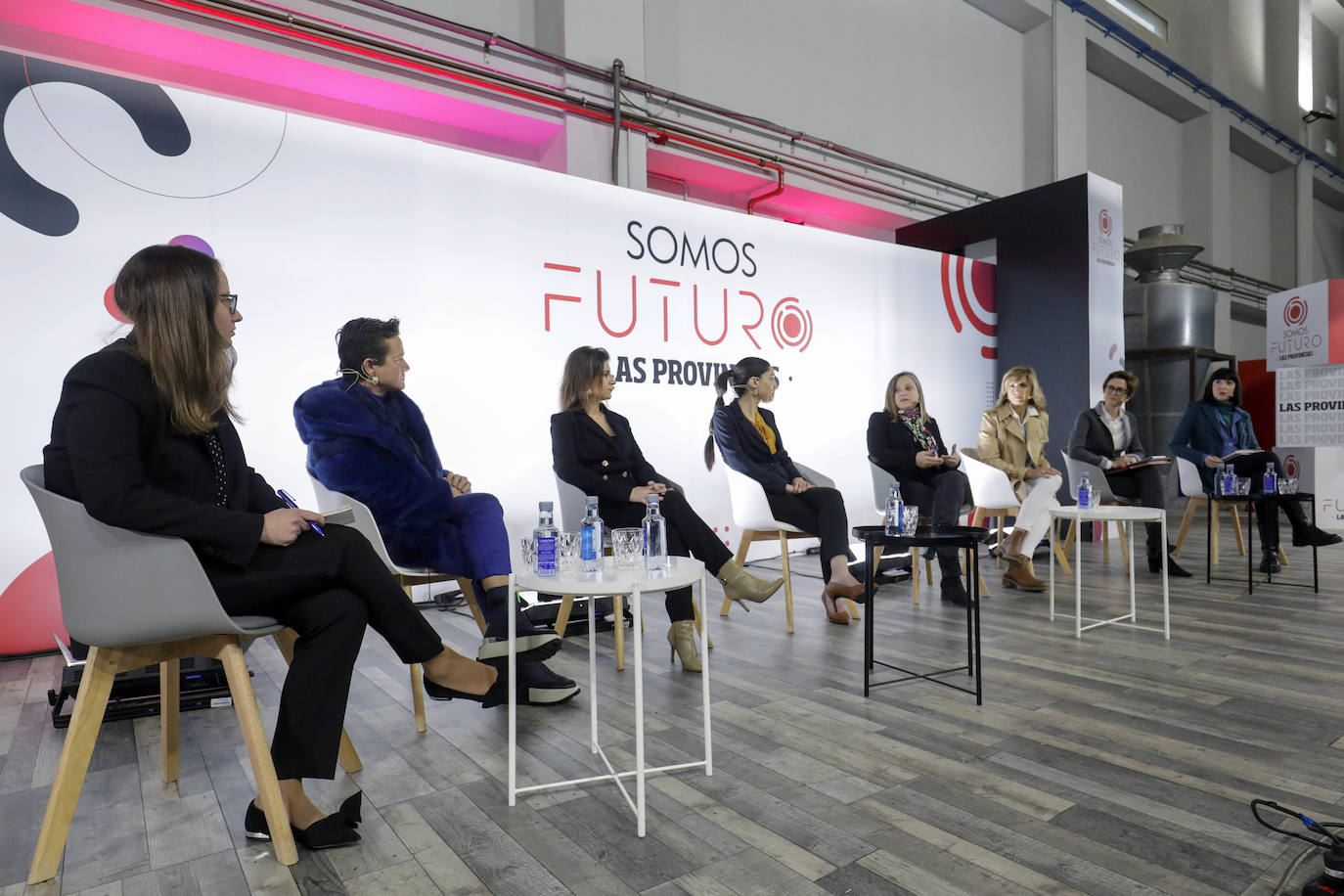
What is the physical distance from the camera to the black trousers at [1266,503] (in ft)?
15.7

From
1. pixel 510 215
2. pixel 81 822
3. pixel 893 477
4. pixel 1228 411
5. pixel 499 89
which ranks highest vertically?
pixel 499 89

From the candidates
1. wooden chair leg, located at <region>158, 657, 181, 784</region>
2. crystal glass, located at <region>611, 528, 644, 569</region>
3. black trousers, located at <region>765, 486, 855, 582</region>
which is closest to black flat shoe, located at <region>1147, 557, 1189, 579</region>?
black trousers, located at <region>765, 486, 855, 582</region>

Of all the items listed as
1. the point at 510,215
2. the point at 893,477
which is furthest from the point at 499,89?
the point at 893,477

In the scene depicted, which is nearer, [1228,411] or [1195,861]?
[1195,861]

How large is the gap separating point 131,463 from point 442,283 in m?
2.95

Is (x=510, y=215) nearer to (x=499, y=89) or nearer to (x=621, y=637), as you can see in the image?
(x=499, y=89)

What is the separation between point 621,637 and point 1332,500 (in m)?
7.09

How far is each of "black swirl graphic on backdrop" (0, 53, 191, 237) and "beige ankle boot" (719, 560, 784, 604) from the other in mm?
3049

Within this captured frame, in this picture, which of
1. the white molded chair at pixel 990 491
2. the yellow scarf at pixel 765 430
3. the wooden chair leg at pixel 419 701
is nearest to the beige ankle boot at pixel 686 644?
the wooden chair leg at pixel 419 701

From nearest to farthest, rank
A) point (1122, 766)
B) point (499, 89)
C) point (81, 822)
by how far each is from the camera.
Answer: point (81, 822) < point (1122, 766) < point (499, 89)

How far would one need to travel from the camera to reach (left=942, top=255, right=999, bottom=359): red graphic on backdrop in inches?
272

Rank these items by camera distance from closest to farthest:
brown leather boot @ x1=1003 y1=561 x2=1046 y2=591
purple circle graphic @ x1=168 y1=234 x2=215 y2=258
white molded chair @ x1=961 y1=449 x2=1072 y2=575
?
purple circle graphic @ x1=168 y1=234 x2=215 y2=258, brown leather boot @ x1=1003 y1=561 x2=1046 y2=591, white molded chair @ x1=961 y1=449 x2=1072 y2=575

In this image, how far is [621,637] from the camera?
312 cm

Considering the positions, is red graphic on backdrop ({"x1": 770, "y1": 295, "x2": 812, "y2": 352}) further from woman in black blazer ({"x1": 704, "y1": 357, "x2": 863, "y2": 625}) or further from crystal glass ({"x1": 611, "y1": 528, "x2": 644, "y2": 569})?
crystal glass ({"x1": 611, "y1": 528, "x2": 644, "y2": 569})
